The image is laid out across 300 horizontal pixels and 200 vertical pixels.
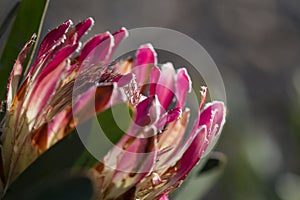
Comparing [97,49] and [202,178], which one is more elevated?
[97,49]

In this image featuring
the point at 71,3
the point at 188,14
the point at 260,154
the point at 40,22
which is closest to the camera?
the point at 40,22

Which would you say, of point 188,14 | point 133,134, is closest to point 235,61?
point 188,14

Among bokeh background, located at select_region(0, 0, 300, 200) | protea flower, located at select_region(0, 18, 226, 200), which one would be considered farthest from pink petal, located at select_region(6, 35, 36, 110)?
bokeh background, located at select_region(0, 0, 300, 200)

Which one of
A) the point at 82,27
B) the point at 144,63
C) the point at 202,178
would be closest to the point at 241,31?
the point at 202,178

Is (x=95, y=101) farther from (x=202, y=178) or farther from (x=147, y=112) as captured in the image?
(x=202, y=178)

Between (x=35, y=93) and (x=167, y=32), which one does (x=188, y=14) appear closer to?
(x=167, y=32)

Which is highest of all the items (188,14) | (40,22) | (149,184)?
(188,14)
